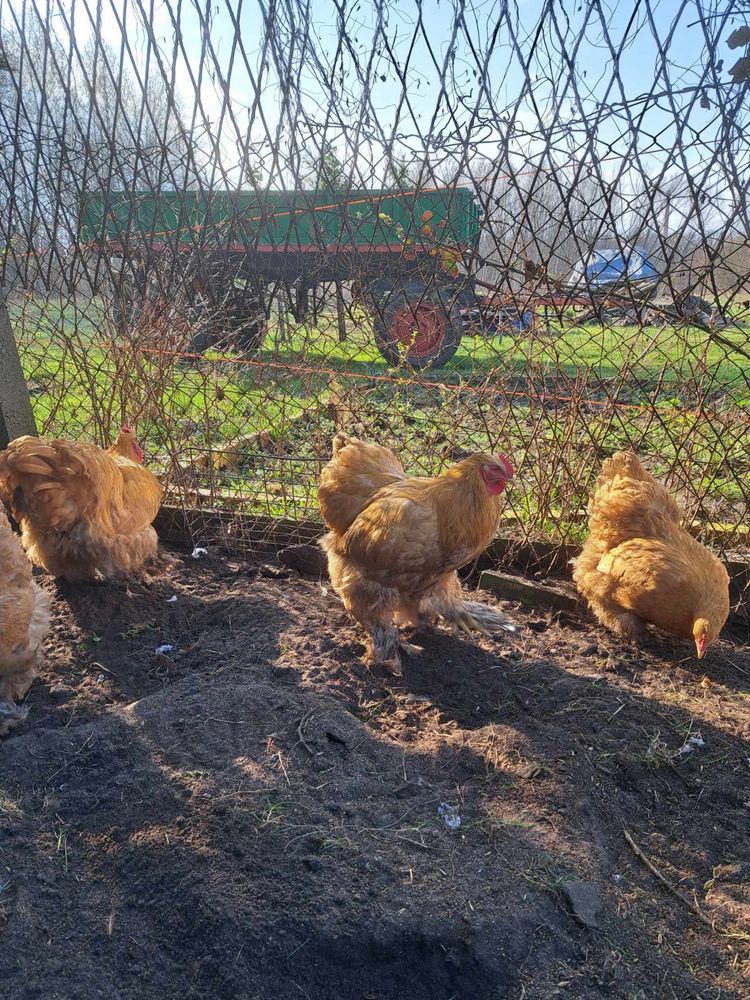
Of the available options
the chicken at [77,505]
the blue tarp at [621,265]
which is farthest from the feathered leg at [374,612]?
the blue tarp at [621,265]

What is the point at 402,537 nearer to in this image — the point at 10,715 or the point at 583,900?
the point at 583,900

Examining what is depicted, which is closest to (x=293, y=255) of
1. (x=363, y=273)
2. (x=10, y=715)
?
(x=363, y=273)

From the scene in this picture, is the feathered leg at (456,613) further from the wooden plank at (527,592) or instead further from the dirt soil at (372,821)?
the wooden plank at (527,592)

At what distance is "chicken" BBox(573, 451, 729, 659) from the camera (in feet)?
10.6

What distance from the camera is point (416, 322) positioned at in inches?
141

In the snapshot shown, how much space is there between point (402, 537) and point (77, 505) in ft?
6.56

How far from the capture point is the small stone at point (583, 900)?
193cm

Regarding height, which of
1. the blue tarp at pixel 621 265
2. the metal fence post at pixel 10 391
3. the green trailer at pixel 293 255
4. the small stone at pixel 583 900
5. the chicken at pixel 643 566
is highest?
the green trailer at pixel 293 255

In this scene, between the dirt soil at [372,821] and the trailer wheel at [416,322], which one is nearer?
the dirt soil at [372,821]

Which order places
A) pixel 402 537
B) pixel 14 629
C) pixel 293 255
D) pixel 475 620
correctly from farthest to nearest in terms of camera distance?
pixel 293 255, pixel 475 620, pixel 402 537, pixel 14 629

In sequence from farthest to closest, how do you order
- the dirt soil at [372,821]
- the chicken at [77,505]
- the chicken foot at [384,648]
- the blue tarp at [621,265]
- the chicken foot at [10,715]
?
the chicken at [77,505]
the chicken foot at [384,648]
the blue tarp at [621,265]
the chicken foot at [10,715]
the dirt soil at [372,821]

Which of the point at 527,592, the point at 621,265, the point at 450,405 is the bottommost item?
the point at 527,592

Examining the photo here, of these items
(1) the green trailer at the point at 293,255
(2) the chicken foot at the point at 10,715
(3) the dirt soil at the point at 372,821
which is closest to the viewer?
(3) the dirt soil at the point at 372,821

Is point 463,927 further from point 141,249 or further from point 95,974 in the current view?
point 141,249
